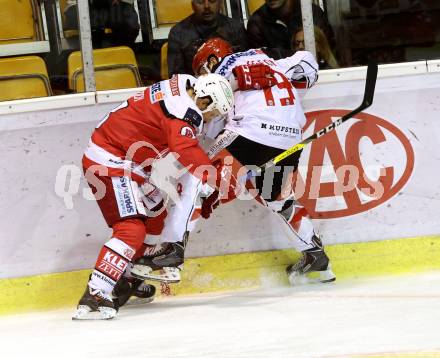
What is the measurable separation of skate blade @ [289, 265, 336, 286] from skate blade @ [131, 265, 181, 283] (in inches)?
28.8

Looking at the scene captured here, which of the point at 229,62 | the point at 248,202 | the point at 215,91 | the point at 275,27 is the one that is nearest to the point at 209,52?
the point at 229,62

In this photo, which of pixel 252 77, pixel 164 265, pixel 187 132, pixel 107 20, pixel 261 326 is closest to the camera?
pixel 261 326

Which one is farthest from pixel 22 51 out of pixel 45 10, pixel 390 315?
pixel 390 315

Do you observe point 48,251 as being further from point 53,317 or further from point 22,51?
point 22,51

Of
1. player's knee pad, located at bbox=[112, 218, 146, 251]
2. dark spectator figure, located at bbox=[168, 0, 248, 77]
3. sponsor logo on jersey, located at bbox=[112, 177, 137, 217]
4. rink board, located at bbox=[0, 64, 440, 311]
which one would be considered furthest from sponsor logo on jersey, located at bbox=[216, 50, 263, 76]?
player's knee pad, located at bbox=[112, 218, 146, 251]

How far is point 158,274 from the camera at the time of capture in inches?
181

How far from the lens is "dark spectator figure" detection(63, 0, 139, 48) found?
4965 millimetres

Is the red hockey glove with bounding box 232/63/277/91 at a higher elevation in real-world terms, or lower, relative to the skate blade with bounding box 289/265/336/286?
higher

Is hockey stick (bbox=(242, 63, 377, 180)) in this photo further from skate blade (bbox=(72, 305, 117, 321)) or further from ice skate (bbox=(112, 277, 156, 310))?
skate blade (bbox=(72, 305, 117, 321))

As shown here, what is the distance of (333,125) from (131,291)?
1282 mm

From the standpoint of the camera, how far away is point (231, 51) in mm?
4922

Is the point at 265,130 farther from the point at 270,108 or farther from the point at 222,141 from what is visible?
the point at 222,141

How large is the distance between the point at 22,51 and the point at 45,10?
0.79 feet

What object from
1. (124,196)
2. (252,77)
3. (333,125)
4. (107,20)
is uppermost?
(107,20)
